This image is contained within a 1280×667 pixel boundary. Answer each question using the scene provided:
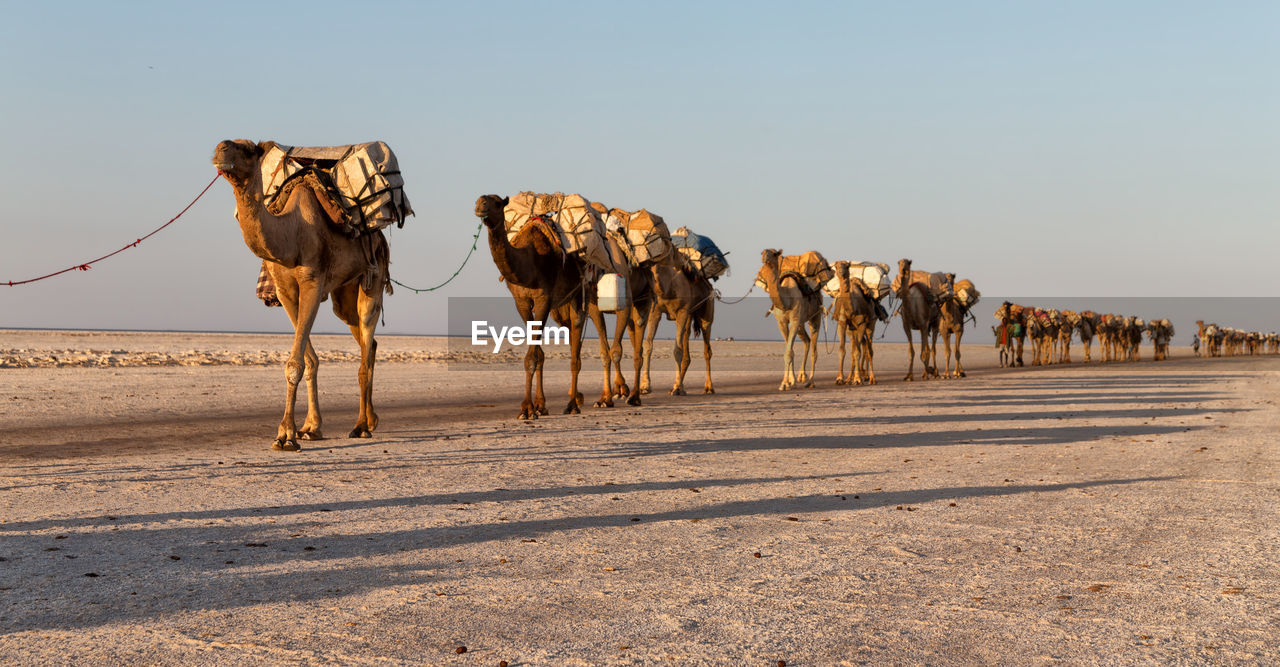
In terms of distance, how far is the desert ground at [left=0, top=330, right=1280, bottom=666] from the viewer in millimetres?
5246

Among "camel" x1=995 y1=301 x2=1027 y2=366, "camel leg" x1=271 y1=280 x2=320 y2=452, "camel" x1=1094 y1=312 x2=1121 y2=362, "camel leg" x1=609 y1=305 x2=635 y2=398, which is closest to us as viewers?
"camel leg" x1=271 y1=280 x2=320 y2=452

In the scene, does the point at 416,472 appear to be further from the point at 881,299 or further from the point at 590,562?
the point at 881,299

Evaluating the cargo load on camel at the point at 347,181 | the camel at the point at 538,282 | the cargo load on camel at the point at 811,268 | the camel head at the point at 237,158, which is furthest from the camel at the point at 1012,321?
the camel head at the point at 237,158

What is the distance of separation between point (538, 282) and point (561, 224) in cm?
190

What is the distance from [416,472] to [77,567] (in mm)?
5008

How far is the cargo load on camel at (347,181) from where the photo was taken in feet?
47.4

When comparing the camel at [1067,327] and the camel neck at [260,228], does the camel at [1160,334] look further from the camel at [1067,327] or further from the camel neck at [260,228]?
the camel neck at [260,228]

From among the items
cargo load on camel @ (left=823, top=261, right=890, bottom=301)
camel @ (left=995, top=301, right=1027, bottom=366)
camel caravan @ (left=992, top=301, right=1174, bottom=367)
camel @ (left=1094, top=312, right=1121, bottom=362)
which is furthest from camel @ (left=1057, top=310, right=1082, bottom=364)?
cargo load on camel @ (left=823, top=261, right=890, bottom=301)

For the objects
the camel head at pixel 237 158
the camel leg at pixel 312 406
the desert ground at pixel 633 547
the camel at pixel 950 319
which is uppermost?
the camel head at pixel 237 158

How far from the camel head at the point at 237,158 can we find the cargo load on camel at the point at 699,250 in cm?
1626

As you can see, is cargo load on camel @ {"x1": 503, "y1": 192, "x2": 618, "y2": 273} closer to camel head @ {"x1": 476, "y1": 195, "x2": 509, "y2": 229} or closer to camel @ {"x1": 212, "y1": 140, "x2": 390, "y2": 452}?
camel head @ {"x1": 476, "y1": 195, "x2": 509, "y2": 229}

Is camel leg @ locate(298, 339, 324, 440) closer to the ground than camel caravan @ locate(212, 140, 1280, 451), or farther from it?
closer to the ground

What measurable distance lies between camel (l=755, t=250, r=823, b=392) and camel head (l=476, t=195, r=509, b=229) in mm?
14954

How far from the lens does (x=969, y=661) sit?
4.97 m
